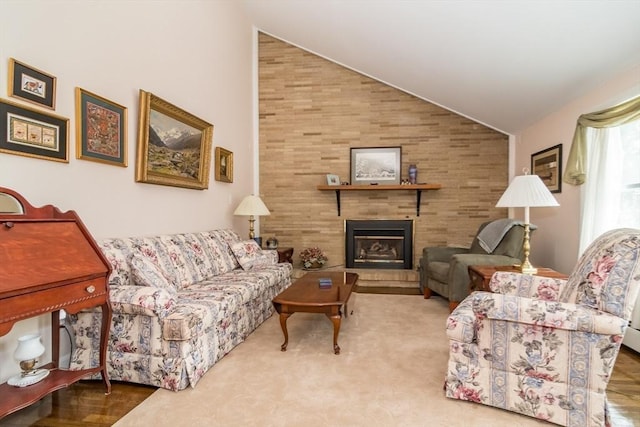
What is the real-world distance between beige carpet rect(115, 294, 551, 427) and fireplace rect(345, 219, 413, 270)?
2.25 m

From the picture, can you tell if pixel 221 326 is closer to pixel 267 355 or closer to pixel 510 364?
pixel 267 355

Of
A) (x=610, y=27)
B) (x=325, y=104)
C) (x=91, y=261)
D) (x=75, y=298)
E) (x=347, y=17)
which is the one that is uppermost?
(x=347, y=17)

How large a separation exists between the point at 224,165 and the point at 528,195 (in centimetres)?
349

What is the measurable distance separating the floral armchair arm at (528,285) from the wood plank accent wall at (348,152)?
2.94 meters

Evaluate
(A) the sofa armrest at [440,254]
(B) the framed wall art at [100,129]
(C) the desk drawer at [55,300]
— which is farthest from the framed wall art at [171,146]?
(A) the sofa armrest at [440,254]

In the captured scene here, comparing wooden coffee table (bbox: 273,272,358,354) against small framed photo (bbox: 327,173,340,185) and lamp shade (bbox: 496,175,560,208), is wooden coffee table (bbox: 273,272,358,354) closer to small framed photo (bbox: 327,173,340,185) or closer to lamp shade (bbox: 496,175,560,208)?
lamp shade (bbox: 496,175,560,208)

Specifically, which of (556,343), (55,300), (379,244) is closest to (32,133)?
(55,300)

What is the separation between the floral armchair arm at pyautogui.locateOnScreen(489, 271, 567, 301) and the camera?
7.61 feet

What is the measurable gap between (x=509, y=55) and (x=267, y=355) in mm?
3432

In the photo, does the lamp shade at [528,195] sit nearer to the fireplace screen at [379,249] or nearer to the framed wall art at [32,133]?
the fireplace screen at [379,249]

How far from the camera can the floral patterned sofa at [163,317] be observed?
2154mm

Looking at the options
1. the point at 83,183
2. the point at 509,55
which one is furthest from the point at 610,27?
the point at 83,183

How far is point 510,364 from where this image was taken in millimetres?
1878

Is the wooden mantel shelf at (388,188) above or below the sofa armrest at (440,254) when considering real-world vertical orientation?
above
